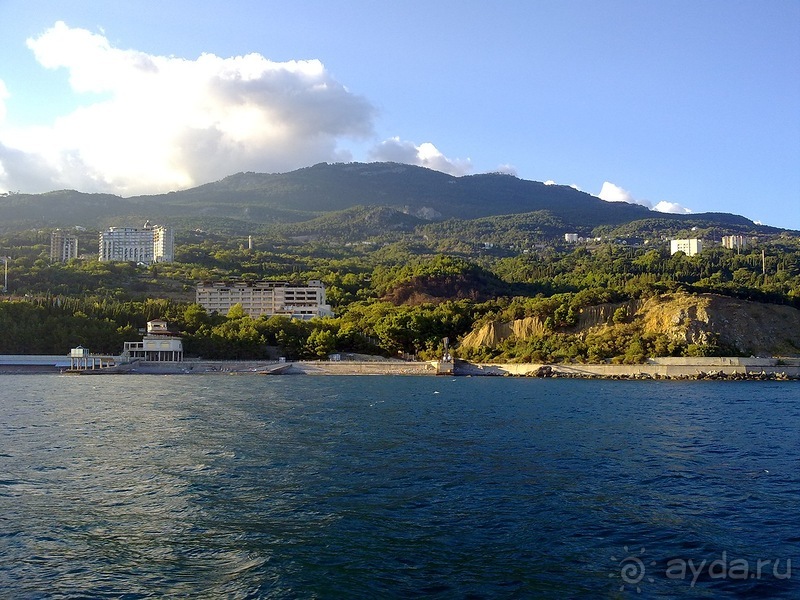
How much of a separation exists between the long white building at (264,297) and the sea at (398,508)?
10738cm

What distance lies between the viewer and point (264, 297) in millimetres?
151500

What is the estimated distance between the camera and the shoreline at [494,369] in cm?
8744

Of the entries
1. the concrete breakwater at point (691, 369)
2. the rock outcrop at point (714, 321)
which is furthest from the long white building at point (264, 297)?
the concrete breakwater at point (691, 369)

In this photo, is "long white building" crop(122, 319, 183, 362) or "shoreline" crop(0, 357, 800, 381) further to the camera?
"long white building" crop(122, 319, 183, 362)

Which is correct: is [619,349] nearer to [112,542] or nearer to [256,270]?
[112,542]

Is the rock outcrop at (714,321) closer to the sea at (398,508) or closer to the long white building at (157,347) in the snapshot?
the long white building at (157,347)

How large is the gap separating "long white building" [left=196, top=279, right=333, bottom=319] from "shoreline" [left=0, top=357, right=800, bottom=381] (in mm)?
42400

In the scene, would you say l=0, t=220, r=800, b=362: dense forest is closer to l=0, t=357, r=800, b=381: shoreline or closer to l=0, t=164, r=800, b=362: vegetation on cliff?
l=0, t=164, r=800, b=362: vegetation on cliff

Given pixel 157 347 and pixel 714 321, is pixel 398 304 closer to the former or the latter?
pixel 157 347

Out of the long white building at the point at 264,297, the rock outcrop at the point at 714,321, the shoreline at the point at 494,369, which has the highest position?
the long white building at the point at 264,297

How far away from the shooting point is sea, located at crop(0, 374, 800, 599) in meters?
14.3

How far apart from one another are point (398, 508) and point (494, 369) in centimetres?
8055

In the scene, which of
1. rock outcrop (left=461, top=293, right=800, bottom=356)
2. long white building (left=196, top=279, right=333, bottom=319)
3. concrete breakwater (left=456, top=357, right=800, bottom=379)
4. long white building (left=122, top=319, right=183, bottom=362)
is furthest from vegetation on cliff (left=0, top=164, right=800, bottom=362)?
long white building (left=196, top=279, right=333, bottom=319)

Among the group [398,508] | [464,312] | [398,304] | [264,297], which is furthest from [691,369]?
[264,297]
